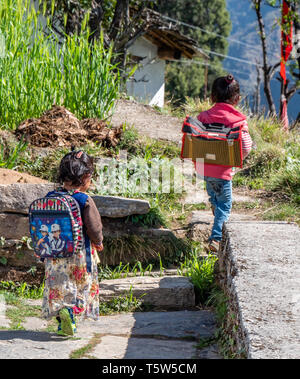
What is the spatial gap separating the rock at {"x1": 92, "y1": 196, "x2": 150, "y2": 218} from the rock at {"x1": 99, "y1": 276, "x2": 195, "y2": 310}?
72 centimetres

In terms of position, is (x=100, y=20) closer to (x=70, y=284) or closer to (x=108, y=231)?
(x=108, y=231)

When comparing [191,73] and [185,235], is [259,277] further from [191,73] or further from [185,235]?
[191,73]

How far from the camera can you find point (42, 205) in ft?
10.5

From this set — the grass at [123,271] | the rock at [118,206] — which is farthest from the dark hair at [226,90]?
the grass at [123,271]

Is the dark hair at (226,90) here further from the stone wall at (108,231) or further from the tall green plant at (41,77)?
the tall green plant at (41,77)

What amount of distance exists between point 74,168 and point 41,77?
303cm

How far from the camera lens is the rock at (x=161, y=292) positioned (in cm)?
411

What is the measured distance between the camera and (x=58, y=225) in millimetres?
3191

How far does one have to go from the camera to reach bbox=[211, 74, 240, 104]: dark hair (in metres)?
4.54

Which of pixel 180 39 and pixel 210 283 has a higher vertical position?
pixel 180 39

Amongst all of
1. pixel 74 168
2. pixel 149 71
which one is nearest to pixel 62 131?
pixel 74 168
